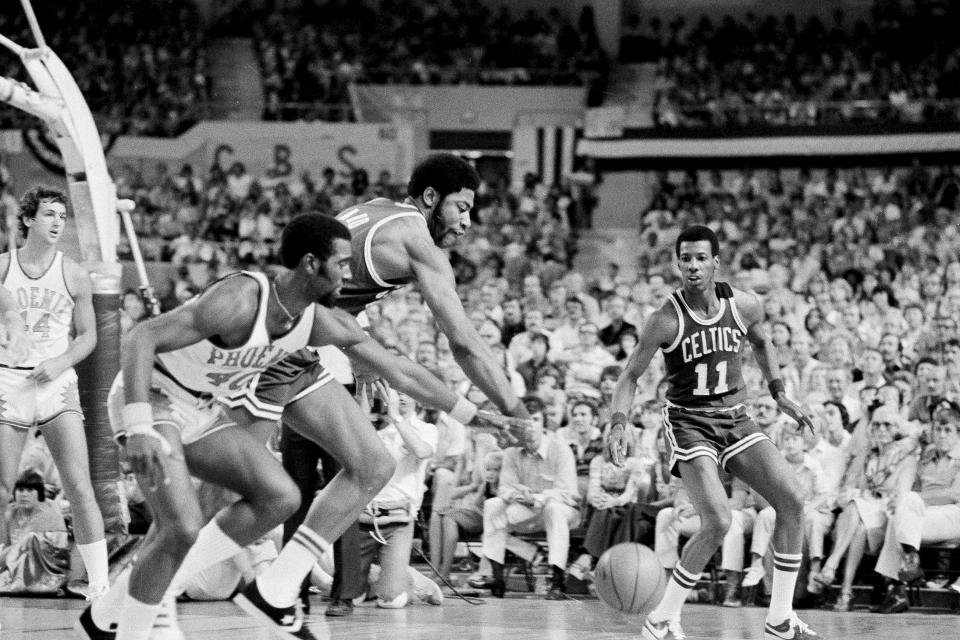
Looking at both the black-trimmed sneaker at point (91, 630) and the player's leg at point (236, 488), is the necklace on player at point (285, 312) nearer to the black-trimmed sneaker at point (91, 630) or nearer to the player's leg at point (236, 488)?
the player's leg at point (236, 488)

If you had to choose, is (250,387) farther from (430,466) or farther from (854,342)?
(854,342)

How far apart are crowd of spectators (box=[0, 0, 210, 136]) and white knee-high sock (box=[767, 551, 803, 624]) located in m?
19.4

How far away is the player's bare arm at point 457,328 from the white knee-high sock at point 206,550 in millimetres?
1298

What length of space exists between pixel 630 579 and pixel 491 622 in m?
0.92

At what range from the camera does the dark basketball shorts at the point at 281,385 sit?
5934 millimetres

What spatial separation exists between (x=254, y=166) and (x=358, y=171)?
9.98ft

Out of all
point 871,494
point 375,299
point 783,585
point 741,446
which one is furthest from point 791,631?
point 871,494

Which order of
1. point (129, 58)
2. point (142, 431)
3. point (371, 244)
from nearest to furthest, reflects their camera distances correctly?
1. point (142, 431)
2. point (371, 244)
3. point (129, 58)

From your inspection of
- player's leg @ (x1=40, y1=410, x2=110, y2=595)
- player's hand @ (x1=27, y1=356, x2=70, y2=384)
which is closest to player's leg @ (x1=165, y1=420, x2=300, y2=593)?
player's hand @ (x1=27, y1=356, x2=70, y2=384)

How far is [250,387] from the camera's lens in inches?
233

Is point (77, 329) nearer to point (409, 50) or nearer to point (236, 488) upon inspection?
point (236, 488)

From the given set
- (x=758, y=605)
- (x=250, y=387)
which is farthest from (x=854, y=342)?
(x=250, y=387)

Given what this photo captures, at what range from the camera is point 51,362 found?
7.22 meters

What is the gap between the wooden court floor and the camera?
7.47m
